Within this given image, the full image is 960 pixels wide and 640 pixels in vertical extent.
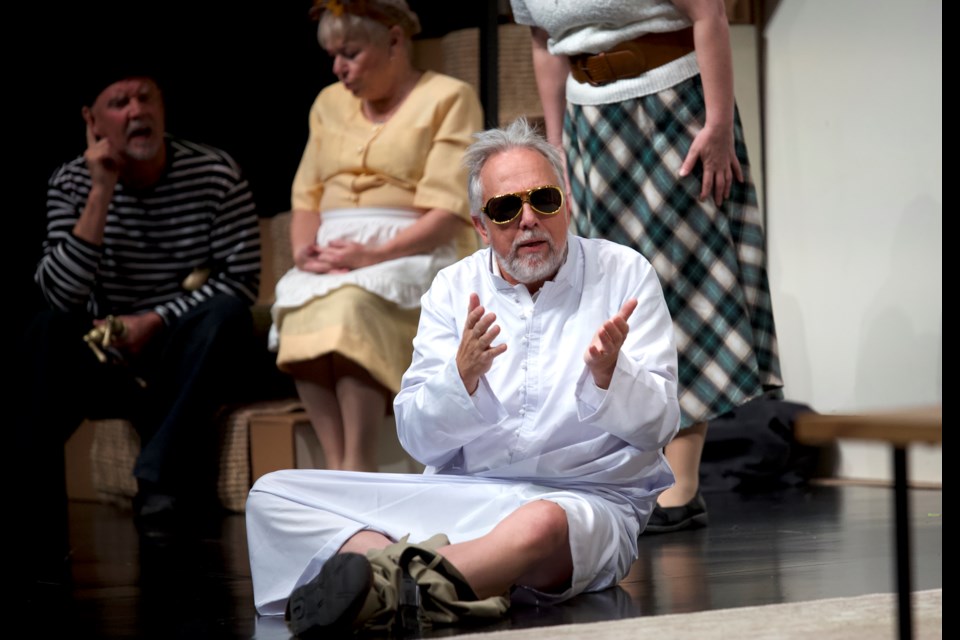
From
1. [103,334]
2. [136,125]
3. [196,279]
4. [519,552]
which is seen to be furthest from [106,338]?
[519,552]

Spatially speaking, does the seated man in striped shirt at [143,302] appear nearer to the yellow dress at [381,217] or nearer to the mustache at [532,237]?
the yellow dress at [381,217]

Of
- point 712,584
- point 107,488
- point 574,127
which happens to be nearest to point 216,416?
point 107,488

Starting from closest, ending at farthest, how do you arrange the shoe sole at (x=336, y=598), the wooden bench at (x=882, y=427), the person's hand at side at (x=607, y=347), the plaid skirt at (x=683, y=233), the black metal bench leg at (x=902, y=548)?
1. the wooden bench at (x=882, y=427)
2. the black metal bench leg at (x=902, y=548)
3. the shoe sole at (x=336, y=598)
4. the person's hand at side at (x=607, y=347)
5. the plaid skirt at (x=683, y=233)

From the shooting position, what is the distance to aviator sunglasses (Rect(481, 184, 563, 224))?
242cm

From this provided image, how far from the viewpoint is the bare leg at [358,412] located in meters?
4.04

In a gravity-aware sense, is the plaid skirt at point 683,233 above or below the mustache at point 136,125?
below

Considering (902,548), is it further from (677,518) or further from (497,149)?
(677,518)

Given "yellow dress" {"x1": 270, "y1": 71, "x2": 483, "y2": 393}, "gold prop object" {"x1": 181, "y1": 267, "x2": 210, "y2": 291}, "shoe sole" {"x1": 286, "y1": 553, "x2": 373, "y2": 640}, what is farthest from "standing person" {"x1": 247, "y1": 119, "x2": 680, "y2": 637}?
"gold prop object" {"x1": 181, "y1": 267, "x2": 210, "y2": 291}

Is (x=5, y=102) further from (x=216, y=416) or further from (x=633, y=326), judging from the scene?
(x=633, y=326)

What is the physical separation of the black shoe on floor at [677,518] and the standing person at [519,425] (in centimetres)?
69

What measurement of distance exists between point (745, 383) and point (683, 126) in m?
0.62

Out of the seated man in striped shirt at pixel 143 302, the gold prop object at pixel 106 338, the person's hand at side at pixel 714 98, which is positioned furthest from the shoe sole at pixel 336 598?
the gold prop object at pixel 106 338

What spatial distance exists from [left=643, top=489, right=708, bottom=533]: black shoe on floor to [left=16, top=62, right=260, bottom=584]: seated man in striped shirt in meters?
1.61

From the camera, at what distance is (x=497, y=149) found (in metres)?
2.52
